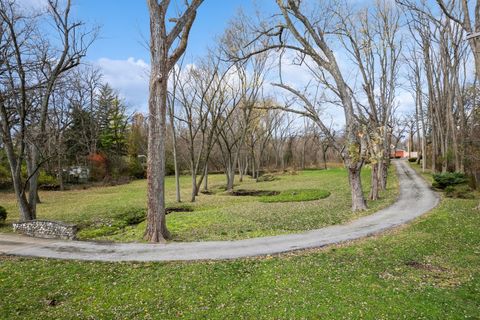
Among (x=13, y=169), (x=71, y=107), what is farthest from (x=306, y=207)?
(x=71, y=107)

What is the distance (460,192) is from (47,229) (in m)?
22.3

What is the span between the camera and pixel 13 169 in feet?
54.5

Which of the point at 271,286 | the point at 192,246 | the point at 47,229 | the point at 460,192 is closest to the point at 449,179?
the point at 460,192

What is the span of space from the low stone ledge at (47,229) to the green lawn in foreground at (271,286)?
8.14 ft

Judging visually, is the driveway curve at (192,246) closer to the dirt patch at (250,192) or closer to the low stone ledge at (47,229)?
the low stone ledge at (47,229)

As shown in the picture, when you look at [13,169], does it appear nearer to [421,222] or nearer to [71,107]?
[421,222]

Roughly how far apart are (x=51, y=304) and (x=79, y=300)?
0.59m

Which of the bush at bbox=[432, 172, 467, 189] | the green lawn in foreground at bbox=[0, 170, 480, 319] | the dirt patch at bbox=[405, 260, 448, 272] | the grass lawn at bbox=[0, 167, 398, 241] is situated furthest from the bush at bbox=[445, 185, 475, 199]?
the dirt patch at bbox=[405, 260, 448, 272]

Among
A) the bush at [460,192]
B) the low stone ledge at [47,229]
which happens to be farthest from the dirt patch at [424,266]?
the bush at [460,192]

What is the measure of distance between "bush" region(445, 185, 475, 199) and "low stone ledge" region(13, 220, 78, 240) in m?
20.8

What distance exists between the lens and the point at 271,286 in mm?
7754

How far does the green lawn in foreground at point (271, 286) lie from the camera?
262 inches

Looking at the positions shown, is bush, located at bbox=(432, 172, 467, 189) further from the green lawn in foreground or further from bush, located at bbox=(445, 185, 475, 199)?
the green lawn in foreground

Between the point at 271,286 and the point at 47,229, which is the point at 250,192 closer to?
the point at 47,229
